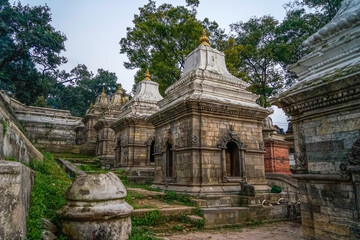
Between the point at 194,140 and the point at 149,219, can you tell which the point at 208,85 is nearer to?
the point at 194,140

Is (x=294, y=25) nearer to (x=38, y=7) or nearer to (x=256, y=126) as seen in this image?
(x=256, y=126)

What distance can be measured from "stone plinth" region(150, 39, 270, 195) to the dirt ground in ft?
6.14

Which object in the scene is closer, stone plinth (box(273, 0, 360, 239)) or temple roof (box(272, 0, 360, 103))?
stone plinth (box(273, 0, 360, 239))

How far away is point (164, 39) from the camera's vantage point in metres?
22.1

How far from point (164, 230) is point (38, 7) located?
27975 millimetres

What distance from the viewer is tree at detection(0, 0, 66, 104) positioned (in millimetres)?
23781

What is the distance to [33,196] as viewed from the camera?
13.5 ft

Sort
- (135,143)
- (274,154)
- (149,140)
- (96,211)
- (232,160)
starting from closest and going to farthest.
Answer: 1. (96,211)
2. (232,160)
3. (135,143)
4. (149,140)
5. (274,154)

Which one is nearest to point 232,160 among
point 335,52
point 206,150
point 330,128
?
point 206,150

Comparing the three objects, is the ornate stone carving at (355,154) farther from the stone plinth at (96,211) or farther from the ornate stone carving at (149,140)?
the ornate stone carving at (149,140)

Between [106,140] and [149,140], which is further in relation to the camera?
[106,140]

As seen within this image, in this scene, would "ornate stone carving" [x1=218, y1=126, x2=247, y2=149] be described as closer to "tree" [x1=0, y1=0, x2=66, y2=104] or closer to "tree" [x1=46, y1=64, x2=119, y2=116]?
"tree" [x1=0, y1=0, x2=66, y2=104]

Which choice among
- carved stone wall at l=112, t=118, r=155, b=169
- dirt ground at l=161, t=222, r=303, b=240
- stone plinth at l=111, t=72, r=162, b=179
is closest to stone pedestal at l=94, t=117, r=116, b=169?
stone plinth at l=111, t=72, r=162, b=179

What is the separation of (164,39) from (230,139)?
14.5 metres
